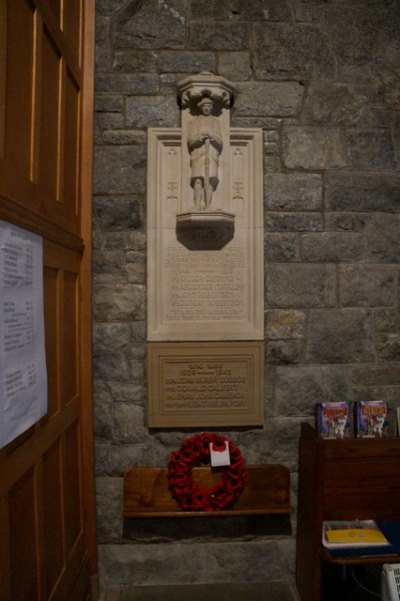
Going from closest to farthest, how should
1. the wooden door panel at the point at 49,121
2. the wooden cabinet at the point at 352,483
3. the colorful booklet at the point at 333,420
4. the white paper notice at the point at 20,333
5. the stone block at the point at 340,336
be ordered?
the white paper notice at the point at 20,333, the wooden door panel at the point at 49,121, the wooden cabinet at the point at 352,483, the colorful booklet at the point at 333,420, the stone block at the point at 340,336

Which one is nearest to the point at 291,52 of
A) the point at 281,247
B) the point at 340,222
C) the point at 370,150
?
the point at 370,150

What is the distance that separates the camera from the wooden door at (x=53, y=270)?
1.02 metres

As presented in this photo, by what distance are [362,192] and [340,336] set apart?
0.80 metres

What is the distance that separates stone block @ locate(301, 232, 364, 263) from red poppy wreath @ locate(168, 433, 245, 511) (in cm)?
110

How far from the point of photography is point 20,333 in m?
1.04

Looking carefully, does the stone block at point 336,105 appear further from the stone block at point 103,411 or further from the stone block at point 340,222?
the stone block at point 103,411

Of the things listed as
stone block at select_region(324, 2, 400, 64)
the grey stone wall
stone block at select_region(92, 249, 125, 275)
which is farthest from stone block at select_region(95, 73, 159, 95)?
stone block at select_region(324, 2, 400, 64)

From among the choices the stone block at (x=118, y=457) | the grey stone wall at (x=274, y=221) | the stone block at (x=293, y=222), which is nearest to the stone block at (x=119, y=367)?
the grey stone wall at (x=274, y=221)

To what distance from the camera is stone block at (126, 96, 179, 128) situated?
6.36 feet

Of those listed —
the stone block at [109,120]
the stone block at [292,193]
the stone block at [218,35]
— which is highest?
the stone block at [218,35]

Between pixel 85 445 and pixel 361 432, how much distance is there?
4.57 feet

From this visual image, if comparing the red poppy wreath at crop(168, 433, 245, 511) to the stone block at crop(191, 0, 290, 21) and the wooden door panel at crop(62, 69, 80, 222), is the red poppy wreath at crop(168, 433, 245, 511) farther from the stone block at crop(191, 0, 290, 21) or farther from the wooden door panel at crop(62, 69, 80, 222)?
the stone block at crop(191, 0, 290, 21)

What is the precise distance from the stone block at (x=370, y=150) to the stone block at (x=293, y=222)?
1.18 ft

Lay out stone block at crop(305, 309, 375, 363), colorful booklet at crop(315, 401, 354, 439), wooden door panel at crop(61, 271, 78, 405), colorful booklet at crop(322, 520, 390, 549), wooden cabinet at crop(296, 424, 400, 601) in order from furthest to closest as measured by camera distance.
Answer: stone block at crop(305, 309, 375, 363) → colorful booklet at crop(315, 401, 354, 439) → wooden cabinet at crop(296, 424, 400, 601) → colorful booklet at crop(322, 520, 390, 549) → wooden door panel at crop(61, 271, 78, 405)
